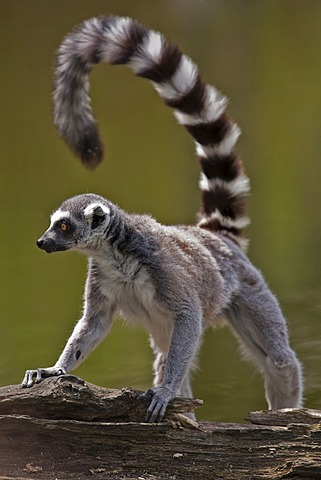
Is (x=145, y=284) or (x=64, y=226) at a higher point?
(x=64, y=226)

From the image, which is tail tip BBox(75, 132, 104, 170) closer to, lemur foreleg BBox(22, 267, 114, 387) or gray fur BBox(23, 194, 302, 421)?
gray fur BBox(23, 194, 302, 421)

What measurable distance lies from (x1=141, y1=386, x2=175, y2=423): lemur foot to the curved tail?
55.4 inches

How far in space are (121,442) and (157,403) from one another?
0.19m

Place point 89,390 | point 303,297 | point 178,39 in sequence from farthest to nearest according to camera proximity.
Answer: point 178,39
point 303,297
point 89,390

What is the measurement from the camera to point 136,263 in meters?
3.28

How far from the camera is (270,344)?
3971 millimetres

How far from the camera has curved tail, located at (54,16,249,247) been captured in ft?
13.5

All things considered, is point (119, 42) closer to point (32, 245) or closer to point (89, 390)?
point (89, 390)

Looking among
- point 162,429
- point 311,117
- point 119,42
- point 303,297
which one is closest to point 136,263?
point 162,429

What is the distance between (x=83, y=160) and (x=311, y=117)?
12.2 ft

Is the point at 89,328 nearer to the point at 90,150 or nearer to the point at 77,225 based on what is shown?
the point at 77,225

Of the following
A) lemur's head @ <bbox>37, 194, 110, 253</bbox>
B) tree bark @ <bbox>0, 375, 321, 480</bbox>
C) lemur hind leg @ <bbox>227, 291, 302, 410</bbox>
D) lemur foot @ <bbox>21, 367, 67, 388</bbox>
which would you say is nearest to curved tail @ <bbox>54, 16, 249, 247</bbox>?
lemur hind leg @ <bbox>227, 291, 302, 410</bbox>

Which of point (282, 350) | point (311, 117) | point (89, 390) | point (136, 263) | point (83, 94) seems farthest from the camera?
point (311, 117)

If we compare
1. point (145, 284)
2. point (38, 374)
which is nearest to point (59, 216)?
point (145, 284)
